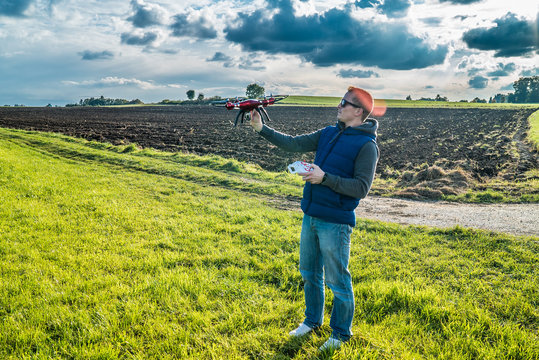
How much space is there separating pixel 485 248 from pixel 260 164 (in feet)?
47.2

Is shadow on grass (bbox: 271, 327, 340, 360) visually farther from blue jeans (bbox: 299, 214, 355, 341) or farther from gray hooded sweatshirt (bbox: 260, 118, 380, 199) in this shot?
gray hooded sweatshirt (bbox: 260, 118, 380, 199)

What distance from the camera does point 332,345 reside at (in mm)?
3582

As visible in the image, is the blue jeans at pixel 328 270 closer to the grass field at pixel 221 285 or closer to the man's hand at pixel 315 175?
the grass field at pixel 221 285

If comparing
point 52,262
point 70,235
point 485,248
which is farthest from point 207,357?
point 485,248

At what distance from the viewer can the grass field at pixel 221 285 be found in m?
3.73

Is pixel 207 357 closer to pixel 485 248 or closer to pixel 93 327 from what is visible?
pixel 93 327

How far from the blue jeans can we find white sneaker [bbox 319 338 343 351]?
2.4 inches

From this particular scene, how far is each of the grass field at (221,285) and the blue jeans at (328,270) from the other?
0.29m

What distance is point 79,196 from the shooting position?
9.28 meters

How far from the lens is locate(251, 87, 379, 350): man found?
320 centimetres

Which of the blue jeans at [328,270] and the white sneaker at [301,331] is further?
the white sneaker at [301,331]

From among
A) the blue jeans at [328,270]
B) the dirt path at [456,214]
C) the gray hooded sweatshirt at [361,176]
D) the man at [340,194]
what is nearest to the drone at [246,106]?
the man at [340,194]

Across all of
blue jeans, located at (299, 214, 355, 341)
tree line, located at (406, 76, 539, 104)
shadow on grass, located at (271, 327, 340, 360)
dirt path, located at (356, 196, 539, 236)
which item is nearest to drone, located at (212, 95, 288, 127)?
blue jeans, located at (299, 214, 355, 341)

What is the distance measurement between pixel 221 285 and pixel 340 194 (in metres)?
2.60
